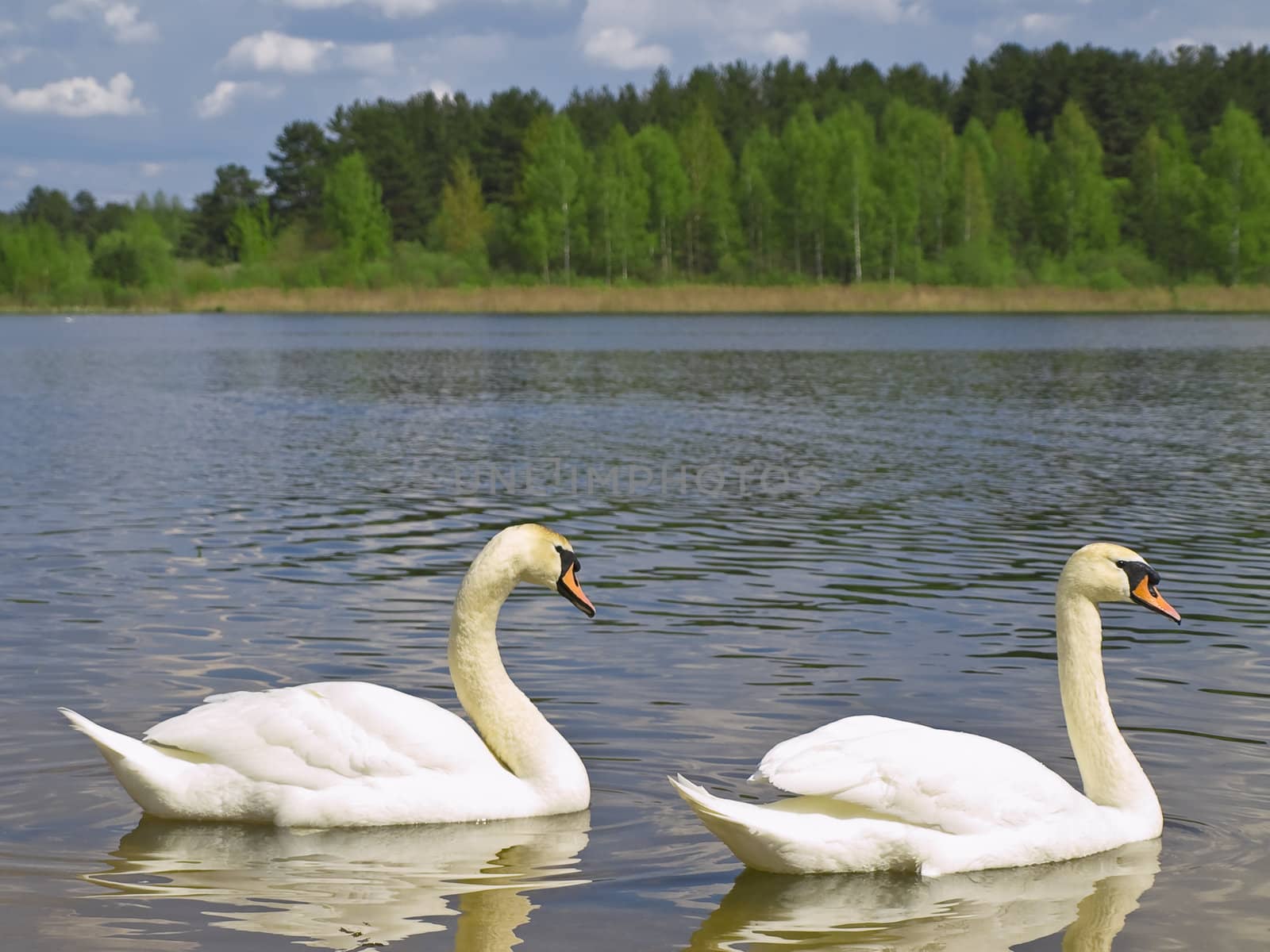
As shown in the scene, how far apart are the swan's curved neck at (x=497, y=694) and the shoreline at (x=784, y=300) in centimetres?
7278

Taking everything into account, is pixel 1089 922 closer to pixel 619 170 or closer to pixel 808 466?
pixel 808 466

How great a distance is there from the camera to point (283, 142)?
13438 cm

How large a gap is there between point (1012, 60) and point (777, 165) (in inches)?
1666

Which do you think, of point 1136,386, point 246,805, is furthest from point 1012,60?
point 246,805

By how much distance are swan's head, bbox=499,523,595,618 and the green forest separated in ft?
319

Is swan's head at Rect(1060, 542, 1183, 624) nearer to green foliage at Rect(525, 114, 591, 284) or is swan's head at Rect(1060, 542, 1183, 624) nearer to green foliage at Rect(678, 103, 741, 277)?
green foliage at Rect(525, 114, 591, 284)

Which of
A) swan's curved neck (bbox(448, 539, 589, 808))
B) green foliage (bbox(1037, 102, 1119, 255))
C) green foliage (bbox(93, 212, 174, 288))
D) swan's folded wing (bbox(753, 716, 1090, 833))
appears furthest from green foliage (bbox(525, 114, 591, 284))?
swan's folded wing (bbox(753, 716, 1090, 833))

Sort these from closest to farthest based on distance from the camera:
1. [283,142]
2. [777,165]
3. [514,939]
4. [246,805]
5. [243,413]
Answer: [514,939] → [246,805] → [243,413] → [777,165] → [283,142]

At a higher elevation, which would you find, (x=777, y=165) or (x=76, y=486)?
(x=777, y=165)

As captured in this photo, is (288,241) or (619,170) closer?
(619,170)

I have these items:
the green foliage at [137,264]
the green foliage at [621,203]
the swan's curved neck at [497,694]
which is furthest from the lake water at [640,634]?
the green foliage at [137,264]

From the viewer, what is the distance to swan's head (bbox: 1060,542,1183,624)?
6949 millimetres

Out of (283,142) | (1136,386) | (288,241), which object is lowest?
(1136,386)

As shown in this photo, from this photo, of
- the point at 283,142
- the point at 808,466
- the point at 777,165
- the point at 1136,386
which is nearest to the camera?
the point at 808,466
